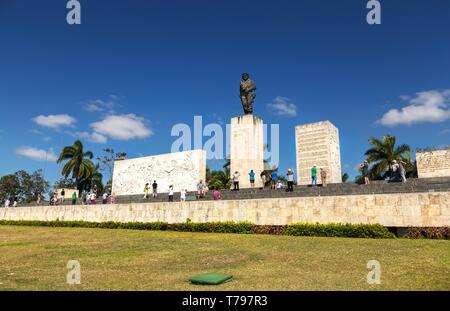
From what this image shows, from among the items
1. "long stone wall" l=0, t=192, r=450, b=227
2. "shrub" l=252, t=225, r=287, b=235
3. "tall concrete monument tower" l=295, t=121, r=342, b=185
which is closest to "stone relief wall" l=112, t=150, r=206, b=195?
"tall concrete monument tower" l=295, t=121, r=342, b=185

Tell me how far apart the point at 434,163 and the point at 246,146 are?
36.8 ft

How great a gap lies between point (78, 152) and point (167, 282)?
127 feet

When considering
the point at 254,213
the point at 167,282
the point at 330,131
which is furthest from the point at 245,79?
the point at 167,282

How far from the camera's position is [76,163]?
39969mm

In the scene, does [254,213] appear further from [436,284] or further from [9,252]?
[436,284]

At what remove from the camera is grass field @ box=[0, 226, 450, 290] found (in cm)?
504

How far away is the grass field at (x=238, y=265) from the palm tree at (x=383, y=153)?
76.3 ft

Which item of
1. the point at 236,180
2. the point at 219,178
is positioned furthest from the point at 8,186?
the point at 236,180

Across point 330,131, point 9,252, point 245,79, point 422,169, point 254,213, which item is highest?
point 245,79

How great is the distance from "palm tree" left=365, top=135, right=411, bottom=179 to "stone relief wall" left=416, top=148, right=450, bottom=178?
30.5 feet

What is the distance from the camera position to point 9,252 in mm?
8969

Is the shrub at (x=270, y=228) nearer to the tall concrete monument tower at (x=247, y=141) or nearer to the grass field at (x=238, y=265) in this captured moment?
the grass field at (x=238, y=265)

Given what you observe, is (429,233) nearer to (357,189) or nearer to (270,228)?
(357,189)

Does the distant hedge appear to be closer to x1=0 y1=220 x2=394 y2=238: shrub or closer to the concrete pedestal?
x1=0 y1=220 x2=394 y2=238: shrub
